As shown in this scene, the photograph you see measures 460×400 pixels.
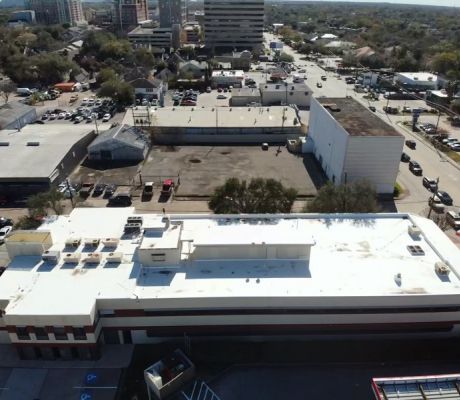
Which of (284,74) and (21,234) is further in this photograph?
(284,74)

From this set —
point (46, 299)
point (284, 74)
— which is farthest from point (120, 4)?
point (46, 299)

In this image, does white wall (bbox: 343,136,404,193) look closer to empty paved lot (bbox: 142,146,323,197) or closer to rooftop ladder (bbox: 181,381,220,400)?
empty paved lot (bbox: 142,146,323,197)

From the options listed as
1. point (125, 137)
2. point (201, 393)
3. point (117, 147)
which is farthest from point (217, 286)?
point (125, 137)

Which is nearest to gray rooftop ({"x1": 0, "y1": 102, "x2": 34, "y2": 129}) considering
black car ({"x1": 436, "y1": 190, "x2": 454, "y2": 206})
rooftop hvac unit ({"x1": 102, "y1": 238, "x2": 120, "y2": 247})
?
rooftop hvac unit ({"x1": 102, "y1": 238, "x2": 120, "y2": 247})

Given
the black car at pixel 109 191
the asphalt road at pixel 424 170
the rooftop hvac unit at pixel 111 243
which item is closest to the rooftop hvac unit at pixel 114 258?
the rooftop hvac unit at pixel 111 243

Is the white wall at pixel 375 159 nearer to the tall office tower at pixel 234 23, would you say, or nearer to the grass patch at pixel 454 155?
the grass patch at pixel 454 155

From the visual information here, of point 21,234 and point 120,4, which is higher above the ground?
point 120,4

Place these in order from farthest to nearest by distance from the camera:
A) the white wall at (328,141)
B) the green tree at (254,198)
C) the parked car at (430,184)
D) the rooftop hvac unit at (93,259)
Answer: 1. the parked car at (430,184)
2. the white wall at (328,141)
3. the green tree at (254,198)
4. the rooftop hvac unit at (93,259)

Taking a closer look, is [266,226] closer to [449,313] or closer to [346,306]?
[346,306]
